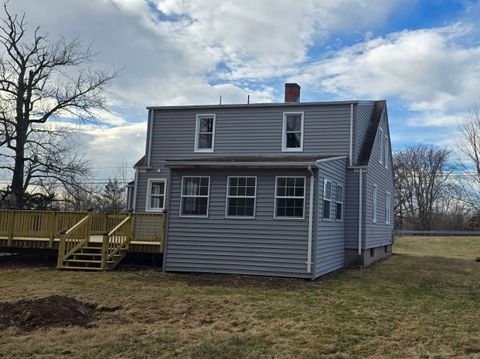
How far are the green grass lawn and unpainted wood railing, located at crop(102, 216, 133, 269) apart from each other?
0.69 metres

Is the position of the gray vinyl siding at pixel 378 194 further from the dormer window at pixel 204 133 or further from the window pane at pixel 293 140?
the dormer window at pixel 204 133

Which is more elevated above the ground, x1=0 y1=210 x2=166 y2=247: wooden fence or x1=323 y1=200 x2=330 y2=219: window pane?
x1=323 y1=200 x2=330 y2=219: window pane

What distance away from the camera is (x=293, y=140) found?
661 inches

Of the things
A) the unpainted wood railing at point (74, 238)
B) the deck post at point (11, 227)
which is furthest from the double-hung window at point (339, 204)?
the deck post at point (11, 227)

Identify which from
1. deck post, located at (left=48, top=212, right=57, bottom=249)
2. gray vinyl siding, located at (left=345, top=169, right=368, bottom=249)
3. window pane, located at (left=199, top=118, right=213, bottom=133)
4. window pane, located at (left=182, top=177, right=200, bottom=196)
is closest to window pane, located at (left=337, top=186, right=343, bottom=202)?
gray vinyl siding, located at (left=345, top=169, right=368, bottom=249)

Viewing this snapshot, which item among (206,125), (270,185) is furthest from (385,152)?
(270,185)

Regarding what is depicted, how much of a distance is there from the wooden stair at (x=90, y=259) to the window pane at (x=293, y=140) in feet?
22.3

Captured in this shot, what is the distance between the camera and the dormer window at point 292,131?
16641mm

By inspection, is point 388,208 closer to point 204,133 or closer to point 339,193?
point 339,193

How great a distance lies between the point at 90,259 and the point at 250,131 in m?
7.12

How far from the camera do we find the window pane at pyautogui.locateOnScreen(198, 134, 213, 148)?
693 inches

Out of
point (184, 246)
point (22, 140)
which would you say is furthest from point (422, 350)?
point (22, 140)

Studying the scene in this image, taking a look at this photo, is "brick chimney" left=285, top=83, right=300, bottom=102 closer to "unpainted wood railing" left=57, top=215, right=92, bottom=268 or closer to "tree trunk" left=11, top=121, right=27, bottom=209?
"unpainted wood railing" left=57, top=215, right=92, bottom=268

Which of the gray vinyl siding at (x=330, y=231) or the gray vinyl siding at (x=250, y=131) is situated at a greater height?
the gray vinyl siding at (x=250, y=131)
